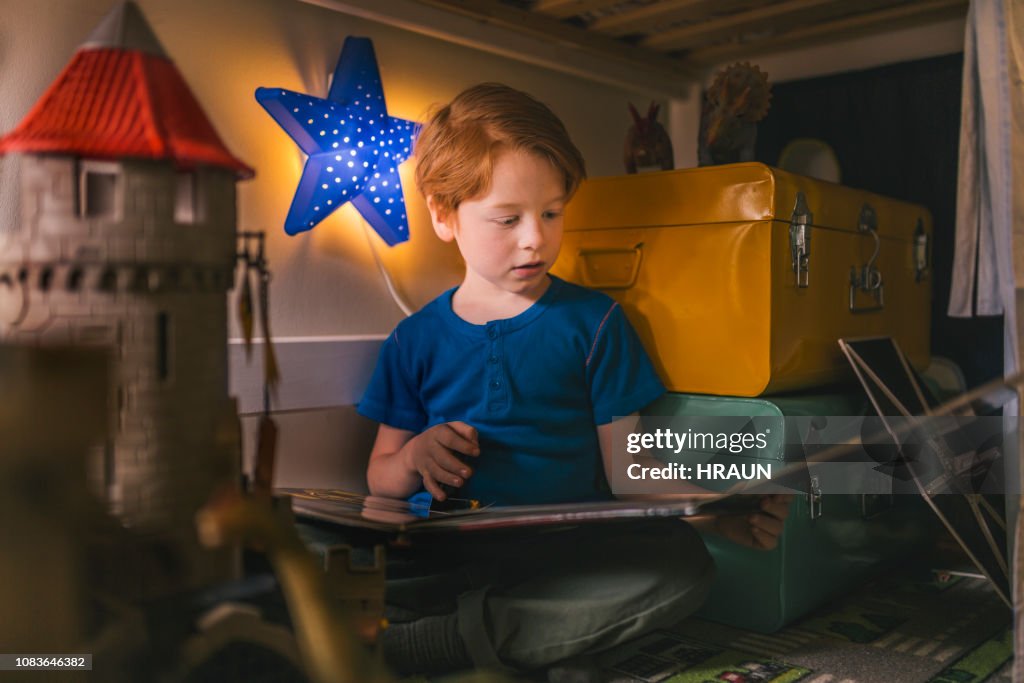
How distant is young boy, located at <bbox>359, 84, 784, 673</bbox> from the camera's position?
34.4 inches

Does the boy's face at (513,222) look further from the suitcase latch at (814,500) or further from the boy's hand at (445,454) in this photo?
the suitcase latch at (814,500)

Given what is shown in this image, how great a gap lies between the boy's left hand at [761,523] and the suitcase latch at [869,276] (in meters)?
0.69

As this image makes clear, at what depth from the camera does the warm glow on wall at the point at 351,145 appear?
975 millimetres

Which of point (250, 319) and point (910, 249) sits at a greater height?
point (910, 249)

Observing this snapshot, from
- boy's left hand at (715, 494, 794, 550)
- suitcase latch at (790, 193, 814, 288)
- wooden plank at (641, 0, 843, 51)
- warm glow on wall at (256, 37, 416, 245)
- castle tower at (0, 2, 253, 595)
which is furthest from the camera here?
wooden plank at (641, 0, 843, 51)

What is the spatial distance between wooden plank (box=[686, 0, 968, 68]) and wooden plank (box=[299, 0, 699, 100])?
0.06 metres

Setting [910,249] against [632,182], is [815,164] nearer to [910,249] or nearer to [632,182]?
[910,249]

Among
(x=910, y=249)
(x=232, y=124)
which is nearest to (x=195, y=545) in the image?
(x=232, y=124)

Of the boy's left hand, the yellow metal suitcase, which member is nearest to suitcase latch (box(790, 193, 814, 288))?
the yellow metal suitcase

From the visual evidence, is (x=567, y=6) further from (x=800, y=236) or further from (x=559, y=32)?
(x=800, y=236)

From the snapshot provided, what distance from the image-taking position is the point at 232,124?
907 mm

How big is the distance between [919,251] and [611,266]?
671mm

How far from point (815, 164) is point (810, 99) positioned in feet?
0.47

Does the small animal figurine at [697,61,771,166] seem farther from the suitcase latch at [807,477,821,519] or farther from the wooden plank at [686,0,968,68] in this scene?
the suitcase latch at [807,477,821,519]
